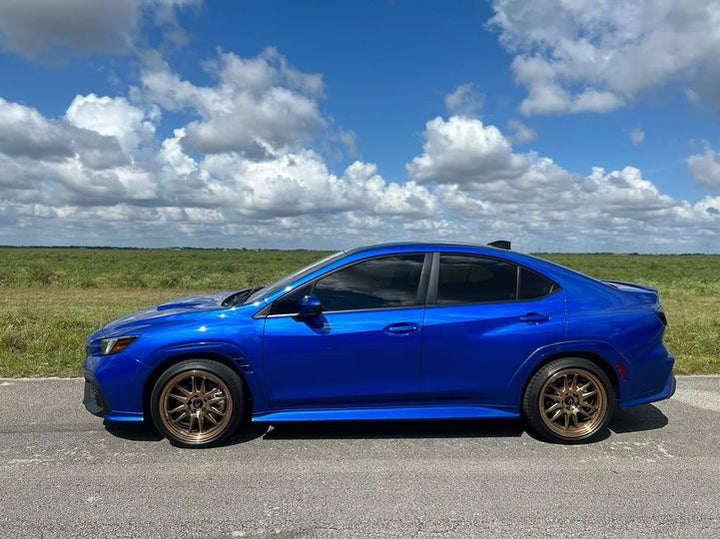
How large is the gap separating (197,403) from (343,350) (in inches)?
46.8

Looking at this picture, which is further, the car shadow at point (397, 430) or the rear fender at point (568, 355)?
the car shadow at point (397, 430)

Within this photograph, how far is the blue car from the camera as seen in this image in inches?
160

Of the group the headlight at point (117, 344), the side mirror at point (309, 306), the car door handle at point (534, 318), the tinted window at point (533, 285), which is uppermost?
the tinted window at point (533, 285)

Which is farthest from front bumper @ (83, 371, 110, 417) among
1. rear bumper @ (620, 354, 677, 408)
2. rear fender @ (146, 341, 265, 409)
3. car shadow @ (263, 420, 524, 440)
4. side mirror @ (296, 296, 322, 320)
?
rear bumper @ (620, 354, 677, 408)

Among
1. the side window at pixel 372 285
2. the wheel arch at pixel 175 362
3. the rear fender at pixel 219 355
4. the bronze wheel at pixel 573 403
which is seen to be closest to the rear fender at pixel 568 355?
the bronze wheel at pixel 573 403

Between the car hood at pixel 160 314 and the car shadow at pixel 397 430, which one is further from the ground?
→ the car hood at pixel 160 314

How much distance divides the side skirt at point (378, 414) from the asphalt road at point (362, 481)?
0.22m

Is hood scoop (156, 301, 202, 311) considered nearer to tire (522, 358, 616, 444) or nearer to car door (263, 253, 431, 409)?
car door (263, 253, 431, 409)

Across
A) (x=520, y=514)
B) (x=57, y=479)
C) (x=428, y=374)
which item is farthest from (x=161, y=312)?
(x=520, y=514)

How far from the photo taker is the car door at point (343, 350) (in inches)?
160

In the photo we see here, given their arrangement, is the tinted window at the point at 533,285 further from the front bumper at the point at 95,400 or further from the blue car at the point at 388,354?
the front bumper at the point at 95,400

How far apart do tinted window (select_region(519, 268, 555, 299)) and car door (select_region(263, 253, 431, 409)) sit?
2.77 feet

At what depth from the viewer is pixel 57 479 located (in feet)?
11.6

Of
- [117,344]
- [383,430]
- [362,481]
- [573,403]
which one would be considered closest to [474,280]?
[573,403]
